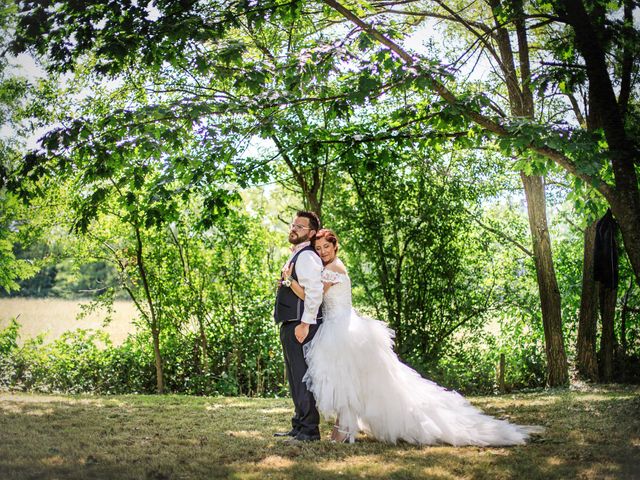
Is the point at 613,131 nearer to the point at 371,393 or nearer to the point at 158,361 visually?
the point at 371,393

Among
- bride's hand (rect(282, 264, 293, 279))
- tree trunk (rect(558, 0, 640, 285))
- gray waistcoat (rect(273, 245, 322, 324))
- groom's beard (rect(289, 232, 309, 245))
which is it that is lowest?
gray waistcoat (rect(273, 245, 322, 324))

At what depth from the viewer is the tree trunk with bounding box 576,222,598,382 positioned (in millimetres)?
9008

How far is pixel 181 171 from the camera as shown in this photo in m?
5.98

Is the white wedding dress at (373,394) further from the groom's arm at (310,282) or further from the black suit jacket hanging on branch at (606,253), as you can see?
the black suit jacket hanging on branch at (606,253)

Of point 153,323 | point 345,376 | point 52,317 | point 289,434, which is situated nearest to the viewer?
point 345,376

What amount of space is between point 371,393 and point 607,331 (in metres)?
5.65

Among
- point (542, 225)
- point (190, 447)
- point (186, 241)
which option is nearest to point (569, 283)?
point (542, 225)

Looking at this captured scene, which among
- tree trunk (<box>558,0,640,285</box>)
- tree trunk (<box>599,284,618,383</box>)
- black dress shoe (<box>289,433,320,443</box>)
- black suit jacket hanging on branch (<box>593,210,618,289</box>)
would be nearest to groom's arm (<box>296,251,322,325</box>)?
black dress shoe (<box>289,433,320,443</box>)

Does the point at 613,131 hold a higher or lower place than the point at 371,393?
higher

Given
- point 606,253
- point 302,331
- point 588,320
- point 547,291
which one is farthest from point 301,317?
point 588,320

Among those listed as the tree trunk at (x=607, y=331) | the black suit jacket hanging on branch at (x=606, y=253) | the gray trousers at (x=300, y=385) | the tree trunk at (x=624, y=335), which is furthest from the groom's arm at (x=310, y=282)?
the tree trunk at (x=624, y=335)

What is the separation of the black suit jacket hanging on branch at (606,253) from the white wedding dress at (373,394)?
3461 mm

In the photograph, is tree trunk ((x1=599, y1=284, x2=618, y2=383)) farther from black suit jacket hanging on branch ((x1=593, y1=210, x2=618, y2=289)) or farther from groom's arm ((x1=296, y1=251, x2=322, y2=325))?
groom's arm ((x1=296, y1=251, x2=322, y2=325))

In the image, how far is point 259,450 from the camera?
4.38 m
